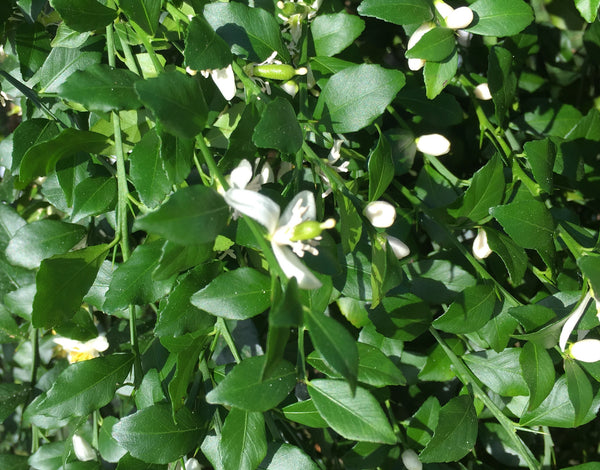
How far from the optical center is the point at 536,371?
0.59m

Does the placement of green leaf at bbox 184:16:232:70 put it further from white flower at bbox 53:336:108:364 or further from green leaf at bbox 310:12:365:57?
white flower at bbox 53:336:108:364

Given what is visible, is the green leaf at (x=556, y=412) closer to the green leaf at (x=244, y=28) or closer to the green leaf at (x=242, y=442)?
the green leaf at (x=242, y=442)

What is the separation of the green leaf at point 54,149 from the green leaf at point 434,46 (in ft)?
1.02

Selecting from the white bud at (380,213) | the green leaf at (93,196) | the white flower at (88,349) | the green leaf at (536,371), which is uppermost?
the white bud at (380,213)

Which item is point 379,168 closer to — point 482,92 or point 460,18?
point 460,18

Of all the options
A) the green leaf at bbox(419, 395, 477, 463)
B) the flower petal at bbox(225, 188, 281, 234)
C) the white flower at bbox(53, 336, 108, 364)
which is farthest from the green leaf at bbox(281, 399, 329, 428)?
the white flower at bbox(53, 336, 108, 364)

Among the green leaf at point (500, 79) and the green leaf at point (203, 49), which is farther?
the green leaf at point (500, 79)

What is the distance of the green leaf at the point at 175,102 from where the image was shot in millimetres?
431

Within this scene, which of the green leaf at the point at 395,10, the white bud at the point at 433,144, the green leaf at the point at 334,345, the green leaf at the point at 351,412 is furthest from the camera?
the white bud at the point at 433,144

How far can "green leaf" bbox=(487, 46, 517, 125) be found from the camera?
26.8 inches

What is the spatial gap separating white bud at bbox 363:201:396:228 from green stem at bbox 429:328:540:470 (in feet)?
0.66

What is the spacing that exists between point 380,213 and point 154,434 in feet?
0.94

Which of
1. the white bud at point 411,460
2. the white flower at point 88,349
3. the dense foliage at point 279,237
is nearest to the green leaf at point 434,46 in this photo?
the dense foliage at point 279,237

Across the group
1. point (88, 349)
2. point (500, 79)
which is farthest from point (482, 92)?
point (88, 349)
